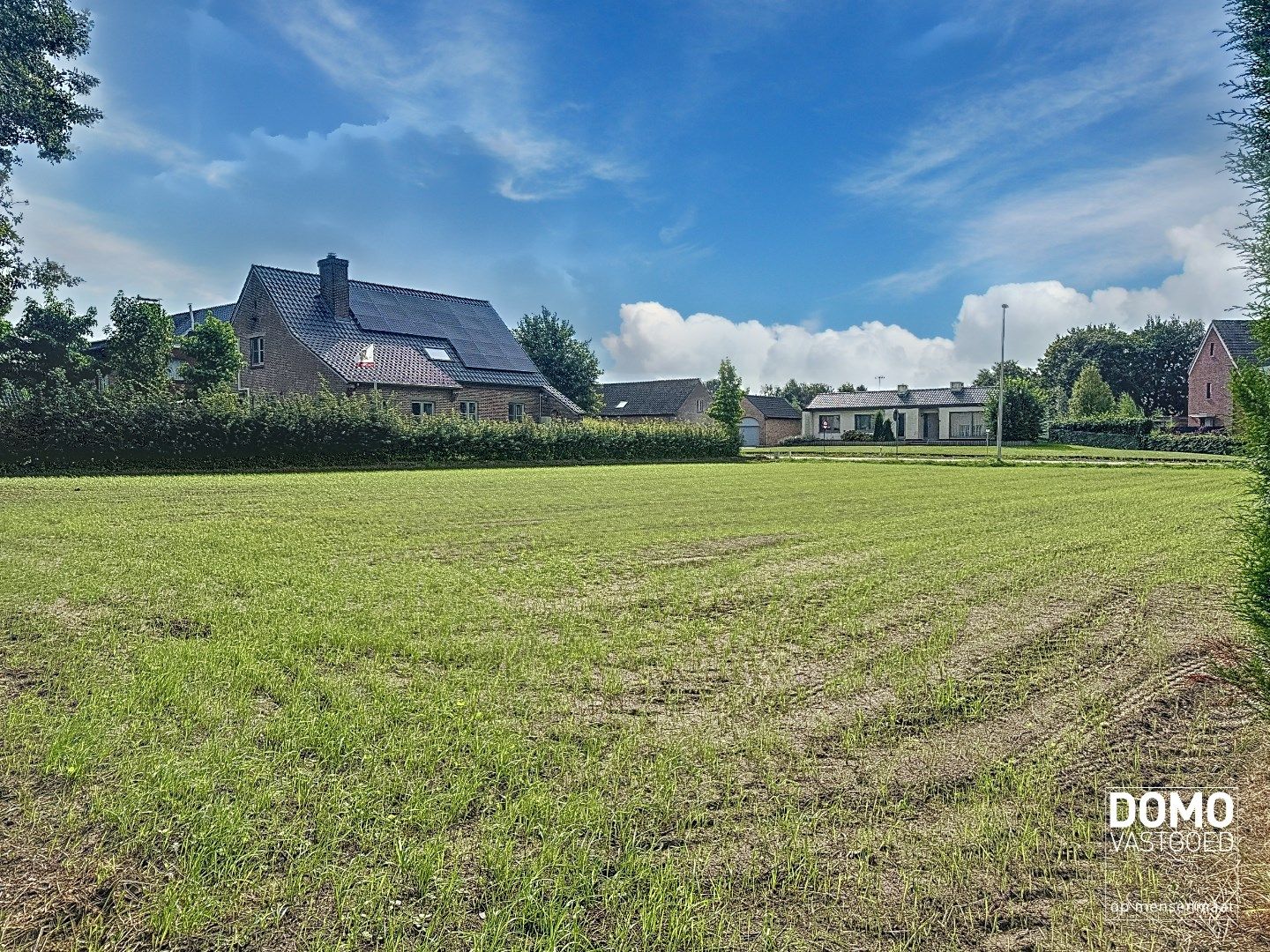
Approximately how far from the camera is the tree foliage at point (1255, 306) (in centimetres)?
340

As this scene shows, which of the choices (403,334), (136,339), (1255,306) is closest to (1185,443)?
(403,334)

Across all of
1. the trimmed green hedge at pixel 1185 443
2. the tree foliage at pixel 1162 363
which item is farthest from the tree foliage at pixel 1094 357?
the trimmed green hedge at pixel 1185 443

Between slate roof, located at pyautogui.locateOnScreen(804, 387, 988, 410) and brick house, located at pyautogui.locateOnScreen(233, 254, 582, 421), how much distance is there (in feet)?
108

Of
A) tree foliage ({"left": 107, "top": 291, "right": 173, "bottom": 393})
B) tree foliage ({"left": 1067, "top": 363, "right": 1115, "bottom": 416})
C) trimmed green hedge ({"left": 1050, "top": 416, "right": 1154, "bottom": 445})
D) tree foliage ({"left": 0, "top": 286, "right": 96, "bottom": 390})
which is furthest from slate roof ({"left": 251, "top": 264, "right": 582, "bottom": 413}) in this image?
tree foliage ({"left": 1067, "top": 363, "right": 1115, "bottom": 416})

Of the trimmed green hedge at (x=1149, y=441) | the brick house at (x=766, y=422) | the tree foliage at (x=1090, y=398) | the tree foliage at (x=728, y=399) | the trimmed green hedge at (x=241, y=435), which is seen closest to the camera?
the trimmed green hedge at (x=241, y=435)

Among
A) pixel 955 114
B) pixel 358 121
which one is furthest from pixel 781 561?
pixel 358 121

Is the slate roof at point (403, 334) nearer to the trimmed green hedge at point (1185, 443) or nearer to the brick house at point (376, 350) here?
the brick house at point (376, 350)

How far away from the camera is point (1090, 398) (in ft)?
184

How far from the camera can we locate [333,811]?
2609 mm

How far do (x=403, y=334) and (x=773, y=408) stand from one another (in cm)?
3955

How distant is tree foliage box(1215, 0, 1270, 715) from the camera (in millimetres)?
3404

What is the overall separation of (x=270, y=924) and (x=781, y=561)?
238 inches

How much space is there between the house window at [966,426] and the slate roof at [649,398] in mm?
20412

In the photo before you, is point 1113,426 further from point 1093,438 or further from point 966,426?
point 966,426
